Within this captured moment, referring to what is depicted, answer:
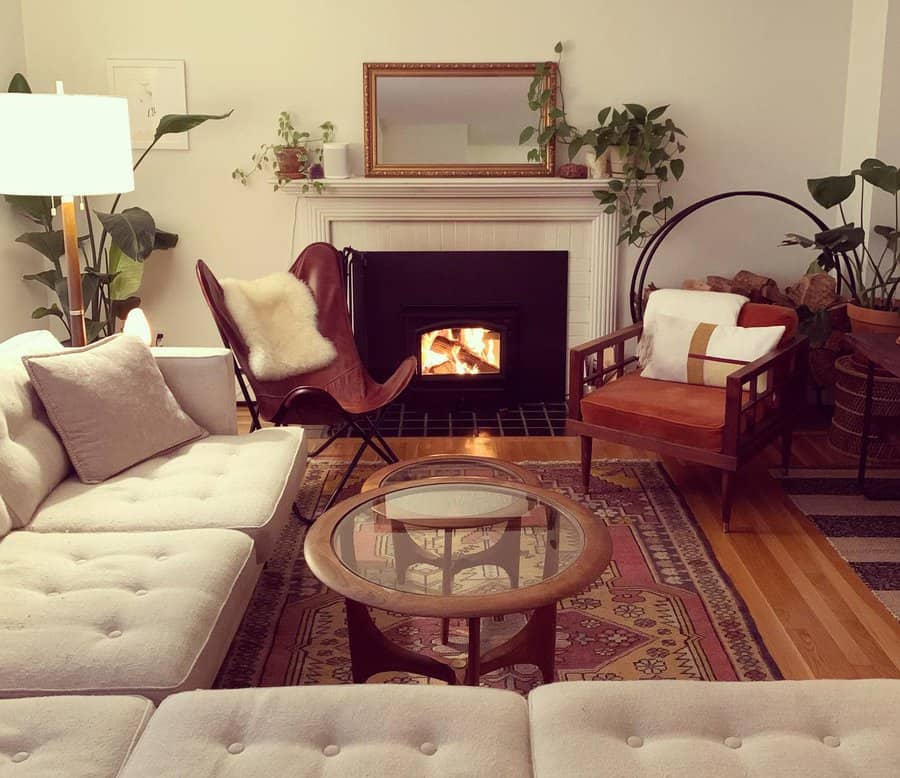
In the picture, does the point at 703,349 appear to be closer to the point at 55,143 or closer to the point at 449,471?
the point at 449,471

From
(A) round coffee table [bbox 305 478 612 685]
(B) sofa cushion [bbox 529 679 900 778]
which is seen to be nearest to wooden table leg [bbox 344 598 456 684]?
(A) round coffee table [bbox 305 478 612 685]

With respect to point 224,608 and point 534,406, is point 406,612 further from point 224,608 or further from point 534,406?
point 534,406

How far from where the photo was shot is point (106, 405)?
Answer: 3113 millimetres

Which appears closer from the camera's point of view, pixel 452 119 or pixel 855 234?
pixel 855 234

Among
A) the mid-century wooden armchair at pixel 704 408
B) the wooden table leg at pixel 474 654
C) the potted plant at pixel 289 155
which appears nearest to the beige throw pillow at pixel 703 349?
the mid-century wooden armchair at pixel 704 408

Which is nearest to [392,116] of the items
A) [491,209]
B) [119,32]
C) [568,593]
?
[491,209]

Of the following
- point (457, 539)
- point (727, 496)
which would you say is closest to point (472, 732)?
point (457, 539)

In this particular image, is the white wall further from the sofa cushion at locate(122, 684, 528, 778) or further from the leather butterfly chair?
the sofa cushion at locate(122, 684, 528, 778)

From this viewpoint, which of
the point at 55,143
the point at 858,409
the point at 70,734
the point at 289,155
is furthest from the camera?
the point at 289,155

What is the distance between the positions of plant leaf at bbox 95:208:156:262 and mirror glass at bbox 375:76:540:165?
1.22 m

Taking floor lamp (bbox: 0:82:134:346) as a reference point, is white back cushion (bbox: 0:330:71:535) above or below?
below

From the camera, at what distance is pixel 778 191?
5.16 m

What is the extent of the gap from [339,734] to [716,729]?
67cm

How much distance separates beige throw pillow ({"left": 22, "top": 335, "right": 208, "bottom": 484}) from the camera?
304cm
